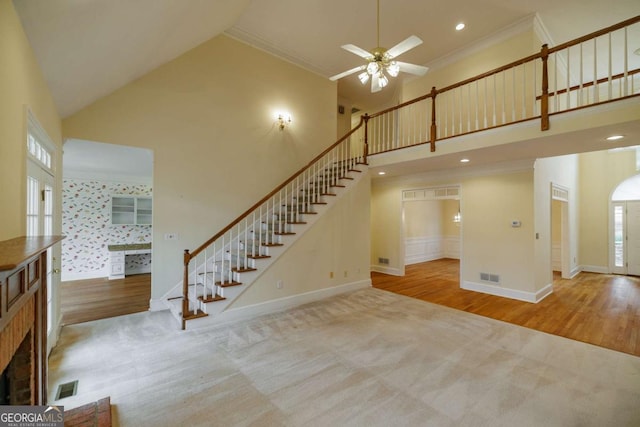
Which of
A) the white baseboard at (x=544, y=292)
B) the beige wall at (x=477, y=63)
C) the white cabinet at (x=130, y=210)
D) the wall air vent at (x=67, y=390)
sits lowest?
the wall air vent at (x=67, y=390)

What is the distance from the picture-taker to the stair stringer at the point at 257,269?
4.02m

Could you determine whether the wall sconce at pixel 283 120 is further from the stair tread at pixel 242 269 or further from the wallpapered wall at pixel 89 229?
the wallpapered wall at pixel 89 229

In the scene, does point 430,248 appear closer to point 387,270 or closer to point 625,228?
point 387,270

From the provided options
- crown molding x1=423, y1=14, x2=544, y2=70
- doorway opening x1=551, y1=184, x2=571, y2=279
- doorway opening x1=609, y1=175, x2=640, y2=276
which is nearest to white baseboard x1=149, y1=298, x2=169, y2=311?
crown molding x1=423, y1=14, x2=544, y2=70

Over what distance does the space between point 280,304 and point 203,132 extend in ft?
11.2

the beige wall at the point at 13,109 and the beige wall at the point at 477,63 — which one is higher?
the beige wall at the point at 477,63

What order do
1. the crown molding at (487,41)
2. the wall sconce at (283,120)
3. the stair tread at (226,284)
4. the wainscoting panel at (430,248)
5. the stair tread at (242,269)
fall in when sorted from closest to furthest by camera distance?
the stair tread at (226,284), the stair tread at (242,269), the crown molding at (487,41), the wall sconce at (283,120), the wainscoting panel at (430,248)

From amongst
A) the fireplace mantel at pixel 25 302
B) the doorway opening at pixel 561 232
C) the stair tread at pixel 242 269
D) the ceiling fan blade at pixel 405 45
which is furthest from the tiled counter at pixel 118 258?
the doorway opening at pixel 561 232

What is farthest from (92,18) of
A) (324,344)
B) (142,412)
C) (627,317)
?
(627,317)

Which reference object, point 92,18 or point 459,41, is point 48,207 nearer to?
point 92,18

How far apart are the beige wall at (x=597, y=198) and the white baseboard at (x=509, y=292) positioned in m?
3.77

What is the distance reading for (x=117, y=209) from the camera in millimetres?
7367

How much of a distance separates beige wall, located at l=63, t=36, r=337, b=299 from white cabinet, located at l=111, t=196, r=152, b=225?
3.94 meters

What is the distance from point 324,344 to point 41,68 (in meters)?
4.14
